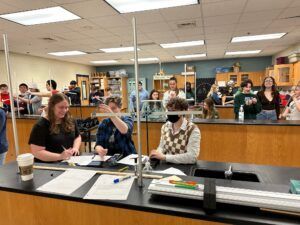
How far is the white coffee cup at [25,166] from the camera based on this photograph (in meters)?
1.25

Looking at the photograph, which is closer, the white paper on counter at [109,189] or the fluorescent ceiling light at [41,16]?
the white paper on counter at [109,189]

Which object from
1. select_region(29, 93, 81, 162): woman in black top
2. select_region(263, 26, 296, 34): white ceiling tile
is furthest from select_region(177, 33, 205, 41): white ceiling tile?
select_region(29, 93, 81, 162): woman in black top

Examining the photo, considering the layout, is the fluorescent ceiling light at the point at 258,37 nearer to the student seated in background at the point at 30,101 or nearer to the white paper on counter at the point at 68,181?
the student seated in background at the point at 30,101

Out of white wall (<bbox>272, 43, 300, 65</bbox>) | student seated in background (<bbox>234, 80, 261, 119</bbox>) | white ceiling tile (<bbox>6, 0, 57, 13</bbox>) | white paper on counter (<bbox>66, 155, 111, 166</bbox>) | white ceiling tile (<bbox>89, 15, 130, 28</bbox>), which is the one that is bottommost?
white paper on counter (<bbox>66, 155, 111, 166</bbox>)

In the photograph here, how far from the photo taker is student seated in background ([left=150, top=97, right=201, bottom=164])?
172 cm

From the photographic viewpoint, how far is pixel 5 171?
1414mm

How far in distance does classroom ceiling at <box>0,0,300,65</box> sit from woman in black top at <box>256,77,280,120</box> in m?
1.26

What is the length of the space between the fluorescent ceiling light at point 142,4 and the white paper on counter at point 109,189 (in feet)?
9.10

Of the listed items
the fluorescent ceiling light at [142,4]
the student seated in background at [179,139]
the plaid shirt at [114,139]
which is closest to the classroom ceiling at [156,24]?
the fluorescent ceiling light at [142,4]

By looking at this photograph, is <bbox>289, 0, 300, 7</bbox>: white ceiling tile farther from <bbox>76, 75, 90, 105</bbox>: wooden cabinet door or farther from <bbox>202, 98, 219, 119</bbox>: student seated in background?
<bbox>76, 75, 90, 105</bbox>: wooden cabinet door

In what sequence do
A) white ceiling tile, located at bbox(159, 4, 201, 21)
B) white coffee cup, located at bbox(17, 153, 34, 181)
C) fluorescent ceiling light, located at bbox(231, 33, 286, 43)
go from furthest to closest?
fluorescent ceiling light, located at bbox(231, 33, 286, 43) < white ceiling tile, located at bbox(159, 4, 201, 21) < white coffee cup, located at bbox(17, 153, 34, 181)

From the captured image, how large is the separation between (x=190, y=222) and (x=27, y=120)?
14.0 ft

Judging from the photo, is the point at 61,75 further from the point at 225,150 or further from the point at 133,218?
the point at 133,218

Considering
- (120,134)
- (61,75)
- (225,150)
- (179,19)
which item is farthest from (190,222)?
(61,75)
